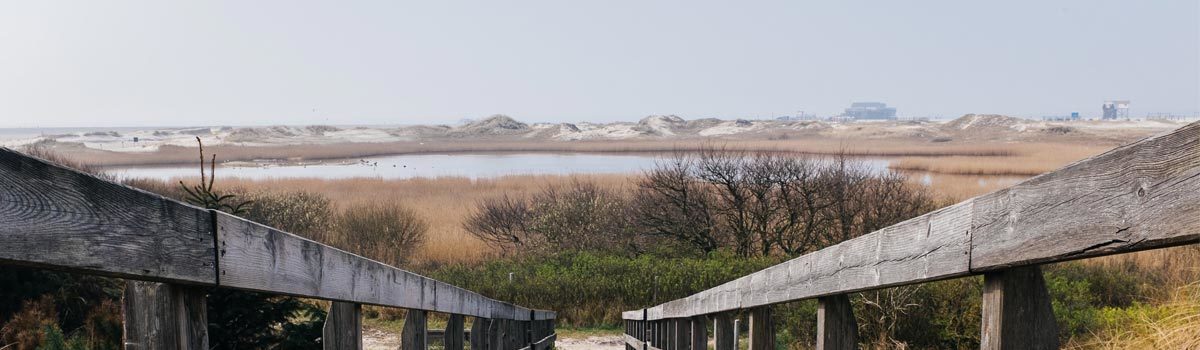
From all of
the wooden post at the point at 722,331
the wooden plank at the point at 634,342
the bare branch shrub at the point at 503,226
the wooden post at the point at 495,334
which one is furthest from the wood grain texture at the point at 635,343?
the bare branch shrub at the point at 503,226

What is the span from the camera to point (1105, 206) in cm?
118

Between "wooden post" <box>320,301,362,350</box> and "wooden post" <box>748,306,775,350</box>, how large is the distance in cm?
157

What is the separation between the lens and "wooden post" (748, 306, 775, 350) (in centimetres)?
338

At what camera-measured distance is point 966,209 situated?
1.58 m

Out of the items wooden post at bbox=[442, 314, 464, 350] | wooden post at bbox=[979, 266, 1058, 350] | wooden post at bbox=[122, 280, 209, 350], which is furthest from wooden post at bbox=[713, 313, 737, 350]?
wooden post at bbox=[122, 280, 209, 350]

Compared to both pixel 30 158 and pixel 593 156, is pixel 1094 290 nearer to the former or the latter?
pixel 30 158

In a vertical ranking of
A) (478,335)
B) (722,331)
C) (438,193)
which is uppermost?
(722,331)

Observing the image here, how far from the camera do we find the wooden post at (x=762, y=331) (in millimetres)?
3385

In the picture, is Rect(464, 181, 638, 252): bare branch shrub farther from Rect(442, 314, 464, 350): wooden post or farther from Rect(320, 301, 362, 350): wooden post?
Rect(320, 301, 362, 350): wooden post

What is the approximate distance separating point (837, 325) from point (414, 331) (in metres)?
1.69

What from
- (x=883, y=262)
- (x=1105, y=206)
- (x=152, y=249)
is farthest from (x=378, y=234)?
(x=1105, y=206)

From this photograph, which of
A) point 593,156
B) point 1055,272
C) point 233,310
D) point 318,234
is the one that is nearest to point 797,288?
point 233,310

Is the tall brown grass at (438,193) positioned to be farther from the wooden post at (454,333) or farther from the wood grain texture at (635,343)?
the wooden post at (454,333)

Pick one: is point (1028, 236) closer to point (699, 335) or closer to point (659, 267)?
point (699, 335)
